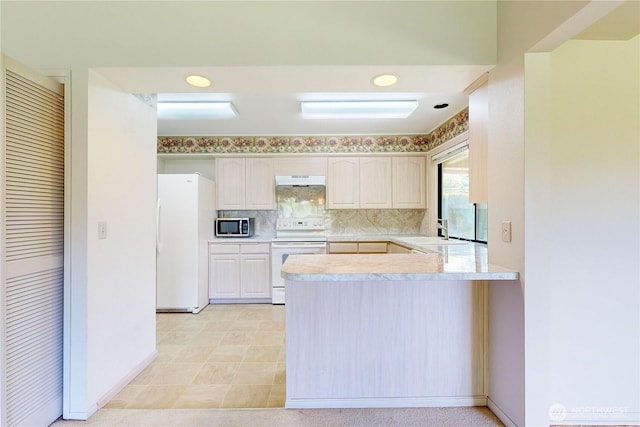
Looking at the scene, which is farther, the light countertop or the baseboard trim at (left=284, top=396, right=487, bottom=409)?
the baseboard trim at (left=284, top=396, right=487, bottom=409)

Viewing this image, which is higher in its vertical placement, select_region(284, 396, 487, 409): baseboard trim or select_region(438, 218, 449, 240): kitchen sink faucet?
select_region(438, 218, 449, 240): kitchen sink faucet

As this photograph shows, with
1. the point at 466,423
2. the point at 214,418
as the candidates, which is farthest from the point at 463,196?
the point at 214,418

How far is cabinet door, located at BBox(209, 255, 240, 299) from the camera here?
13.5 feet

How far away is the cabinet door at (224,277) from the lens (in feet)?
13.5

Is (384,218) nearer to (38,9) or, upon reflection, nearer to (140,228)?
(140,228)

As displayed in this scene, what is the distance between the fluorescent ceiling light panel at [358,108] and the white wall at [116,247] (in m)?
1.43

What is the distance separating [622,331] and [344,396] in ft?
5.10

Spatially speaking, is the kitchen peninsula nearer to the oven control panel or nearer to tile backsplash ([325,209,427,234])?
the oven control panel

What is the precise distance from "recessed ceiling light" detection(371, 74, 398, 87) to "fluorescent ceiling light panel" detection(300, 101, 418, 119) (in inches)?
41.6

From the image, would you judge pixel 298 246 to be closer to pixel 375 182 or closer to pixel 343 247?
pixel 343 247

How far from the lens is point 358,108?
307 cm

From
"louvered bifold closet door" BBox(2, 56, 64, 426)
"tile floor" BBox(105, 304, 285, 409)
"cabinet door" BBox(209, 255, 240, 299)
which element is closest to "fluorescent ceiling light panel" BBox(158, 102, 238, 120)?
"louvered bifold closet door" BBox(2, 56, 64, 426)

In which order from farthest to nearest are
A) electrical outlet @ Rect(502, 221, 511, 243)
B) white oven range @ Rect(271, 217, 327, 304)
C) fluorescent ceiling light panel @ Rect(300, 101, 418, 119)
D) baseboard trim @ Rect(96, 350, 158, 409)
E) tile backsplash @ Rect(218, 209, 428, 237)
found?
tile backsplash @ Rect(218, 209, 428, 237) < white oven range @ Rect(271, 217, 327, 304) < fluorescent ceiling light panel @ Rect(300, 101, 418, 119) < baseboard trim @ Rect(96, 350, 158, 409) < electrical outlet @ Rect(502, 221, 511, 243)

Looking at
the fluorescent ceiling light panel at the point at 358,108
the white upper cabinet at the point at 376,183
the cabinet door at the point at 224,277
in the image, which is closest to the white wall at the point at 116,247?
the fluorescent ceiling light panel at the point at 358,108
